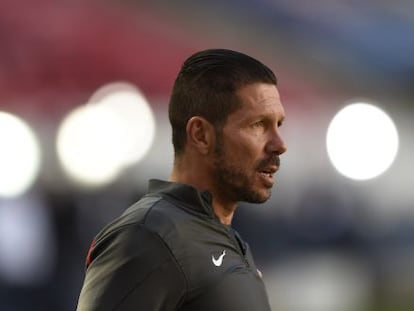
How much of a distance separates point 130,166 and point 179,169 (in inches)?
190

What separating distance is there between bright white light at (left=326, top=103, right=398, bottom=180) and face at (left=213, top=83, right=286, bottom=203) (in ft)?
19.2

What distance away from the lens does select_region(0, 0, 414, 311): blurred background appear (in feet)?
20.2

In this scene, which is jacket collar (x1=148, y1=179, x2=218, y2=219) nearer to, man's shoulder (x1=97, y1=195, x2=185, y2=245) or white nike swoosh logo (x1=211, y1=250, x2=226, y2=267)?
man's shoulder (x1=97, y1=195, x2=185, y2=245)

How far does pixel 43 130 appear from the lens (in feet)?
20.5

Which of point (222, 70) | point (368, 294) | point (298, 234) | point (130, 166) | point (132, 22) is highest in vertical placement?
point (132, 22)

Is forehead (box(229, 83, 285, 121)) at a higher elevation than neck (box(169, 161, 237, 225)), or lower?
higher

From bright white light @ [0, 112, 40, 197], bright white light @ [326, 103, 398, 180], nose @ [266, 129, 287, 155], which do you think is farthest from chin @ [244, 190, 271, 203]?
bright white light @ [326, 103, 398, 180]

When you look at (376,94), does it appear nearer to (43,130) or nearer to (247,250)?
(43,130)

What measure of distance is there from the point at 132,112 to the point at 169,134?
0.39 m

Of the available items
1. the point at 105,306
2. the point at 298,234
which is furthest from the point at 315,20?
the point at 105,306

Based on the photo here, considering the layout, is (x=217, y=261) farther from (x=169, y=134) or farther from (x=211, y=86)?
(x=169, y=134)

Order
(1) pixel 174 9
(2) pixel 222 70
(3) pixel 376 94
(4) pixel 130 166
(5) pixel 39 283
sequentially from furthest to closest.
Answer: (3) pixel 376 94, (1) pixel 174 9, (4) pixel 130 166, (5) pixel 39 283, (2) pixel 222 70

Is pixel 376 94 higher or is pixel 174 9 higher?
pixel 174 9

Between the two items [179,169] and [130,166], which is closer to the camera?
[179,169]
